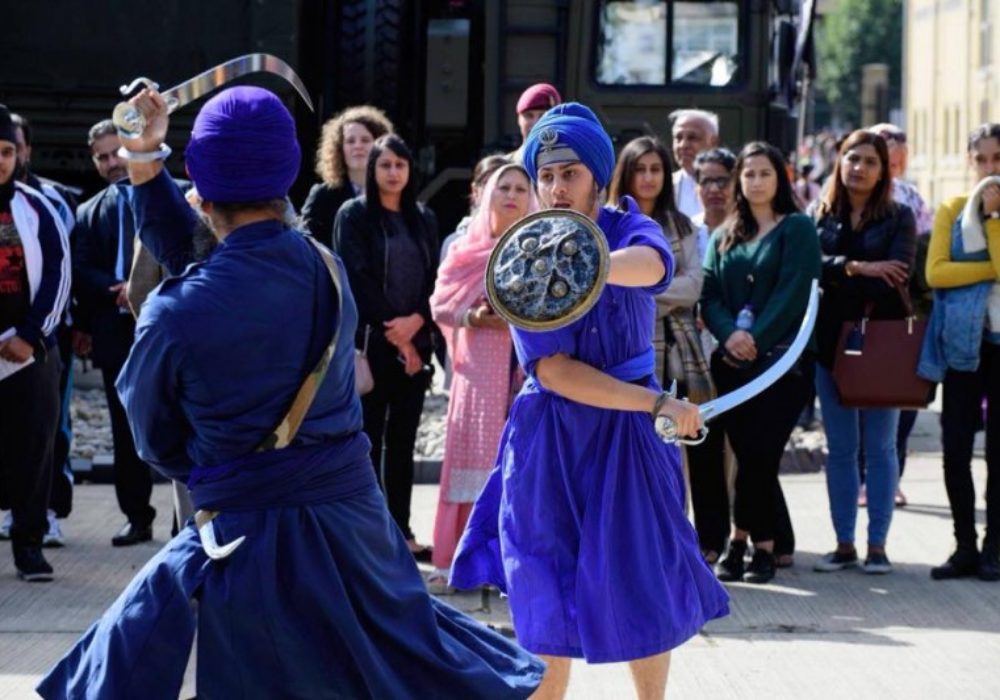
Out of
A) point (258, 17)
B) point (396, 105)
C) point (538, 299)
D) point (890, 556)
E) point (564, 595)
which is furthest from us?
point (396, 105)

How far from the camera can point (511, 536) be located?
16.4ft

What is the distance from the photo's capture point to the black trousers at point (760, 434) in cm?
802

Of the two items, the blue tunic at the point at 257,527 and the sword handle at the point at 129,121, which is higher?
the sword handle at the point at 129,121

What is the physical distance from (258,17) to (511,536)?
7.95 metres

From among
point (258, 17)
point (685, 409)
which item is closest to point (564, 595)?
point (685, 409)

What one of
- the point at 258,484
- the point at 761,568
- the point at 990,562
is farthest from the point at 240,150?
the point at 990,562

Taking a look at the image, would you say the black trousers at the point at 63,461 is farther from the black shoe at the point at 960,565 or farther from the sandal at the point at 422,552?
the black shoe at the point at 960,565

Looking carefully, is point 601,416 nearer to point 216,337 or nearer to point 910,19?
point 216,337

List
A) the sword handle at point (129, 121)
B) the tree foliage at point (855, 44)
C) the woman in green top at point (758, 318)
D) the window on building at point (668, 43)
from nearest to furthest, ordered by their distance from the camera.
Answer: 1. the sword handle at point (129, 121)
2. the woman in green top at point (758, 318)
3. the window on building at point (668, 43)
4. the tree foliage at point (855, 44)

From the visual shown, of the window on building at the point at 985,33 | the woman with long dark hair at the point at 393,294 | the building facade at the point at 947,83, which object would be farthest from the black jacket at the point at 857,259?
the window on building at the point at 985,33

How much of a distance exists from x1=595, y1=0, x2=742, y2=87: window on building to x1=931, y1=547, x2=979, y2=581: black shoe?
569cm

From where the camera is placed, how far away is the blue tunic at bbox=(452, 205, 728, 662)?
4879mm

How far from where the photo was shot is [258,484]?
3877 millimetres

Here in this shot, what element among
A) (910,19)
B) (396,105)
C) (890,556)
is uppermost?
(910,19)
